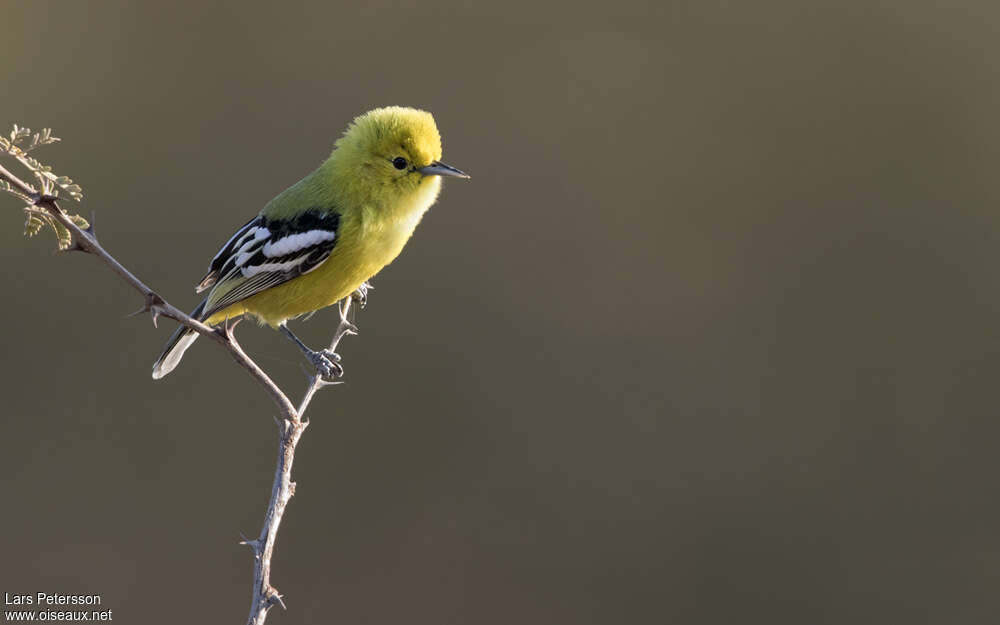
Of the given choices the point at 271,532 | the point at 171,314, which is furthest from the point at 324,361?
the point at 171,314

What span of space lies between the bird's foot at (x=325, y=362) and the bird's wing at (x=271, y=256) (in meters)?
0.43

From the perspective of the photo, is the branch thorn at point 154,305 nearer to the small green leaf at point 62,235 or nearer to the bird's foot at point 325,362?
the small green leaf at point 62,235

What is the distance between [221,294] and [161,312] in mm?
1306

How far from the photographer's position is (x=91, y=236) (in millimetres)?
2273

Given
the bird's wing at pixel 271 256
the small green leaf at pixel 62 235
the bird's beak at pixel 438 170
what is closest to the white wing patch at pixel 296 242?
the bird's wing at pixel 271 256

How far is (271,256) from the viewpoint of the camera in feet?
11.6

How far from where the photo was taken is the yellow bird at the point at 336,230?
3.56 m

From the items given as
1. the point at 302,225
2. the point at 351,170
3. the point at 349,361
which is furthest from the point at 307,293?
the point at 349,361

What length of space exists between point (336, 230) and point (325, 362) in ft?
1.96

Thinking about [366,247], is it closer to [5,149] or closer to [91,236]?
[91,236]

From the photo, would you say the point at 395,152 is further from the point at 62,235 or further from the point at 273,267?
the point at 62,235

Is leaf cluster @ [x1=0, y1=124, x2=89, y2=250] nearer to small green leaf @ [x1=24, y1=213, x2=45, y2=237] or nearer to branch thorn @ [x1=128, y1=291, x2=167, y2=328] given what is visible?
small green leaf @ [x1=24, y1=213, x2=45, y2=237]

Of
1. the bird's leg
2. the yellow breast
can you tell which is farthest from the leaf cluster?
the bird's leg

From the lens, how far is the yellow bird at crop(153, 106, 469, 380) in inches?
140
